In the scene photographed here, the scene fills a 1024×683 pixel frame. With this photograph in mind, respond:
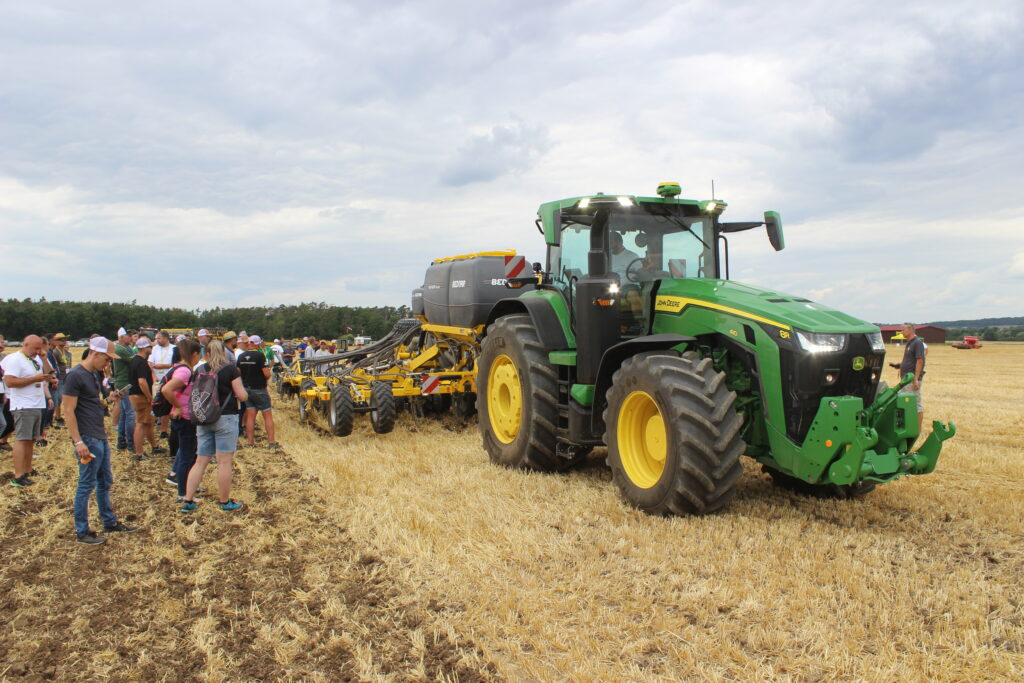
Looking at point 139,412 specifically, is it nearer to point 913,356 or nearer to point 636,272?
point 636,272

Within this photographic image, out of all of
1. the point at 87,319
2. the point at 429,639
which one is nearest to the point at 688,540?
the point at 429,639

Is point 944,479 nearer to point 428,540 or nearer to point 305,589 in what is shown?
point 428,540

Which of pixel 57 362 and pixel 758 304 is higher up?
pixel 758 304

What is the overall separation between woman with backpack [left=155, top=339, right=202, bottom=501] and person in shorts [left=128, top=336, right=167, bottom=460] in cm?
192

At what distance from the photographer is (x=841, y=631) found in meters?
3.59

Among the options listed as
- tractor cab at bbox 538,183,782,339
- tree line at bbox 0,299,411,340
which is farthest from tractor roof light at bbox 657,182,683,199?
tree line at bbox 0,299,411,340

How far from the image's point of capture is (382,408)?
32.4ft

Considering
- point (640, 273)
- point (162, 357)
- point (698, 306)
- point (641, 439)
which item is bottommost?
point (641, 439)

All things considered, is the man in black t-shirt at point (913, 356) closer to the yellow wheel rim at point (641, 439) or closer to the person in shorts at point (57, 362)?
the yellow wheel rim at point (641, 439)

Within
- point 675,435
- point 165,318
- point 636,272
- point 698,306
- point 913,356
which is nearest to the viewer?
point 675,435

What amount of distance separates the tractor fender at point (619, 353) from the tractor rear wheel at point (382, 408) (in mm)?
4174

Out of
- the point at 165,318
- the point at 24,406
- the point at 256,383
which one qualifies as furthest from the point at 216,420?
the point at 165,318

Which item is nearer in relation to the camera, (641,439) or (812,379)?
(812,379)

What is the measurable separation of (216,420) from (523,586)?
350 cm
